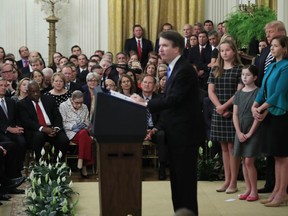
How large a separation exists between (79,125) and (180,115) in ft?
12.5

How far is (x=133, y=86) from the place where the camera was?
8.84 m

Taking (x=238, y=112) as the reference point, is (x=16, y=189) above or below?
below

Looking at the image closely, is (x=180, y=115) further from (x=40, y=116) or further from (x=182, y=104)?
(x=40, y=116)

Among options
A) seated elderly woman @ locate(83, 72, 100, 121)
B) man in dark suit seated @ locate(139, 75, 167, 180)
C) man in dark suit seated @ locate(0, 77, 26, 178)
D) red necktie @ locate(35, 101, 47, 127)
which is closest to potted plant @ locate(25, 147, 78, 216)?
man in dark suit seated @ locate(0, 77, 26, 178)

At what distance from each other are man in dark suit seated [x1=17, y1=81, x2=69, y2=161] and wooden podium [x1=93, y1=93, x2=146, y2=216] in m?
3.48

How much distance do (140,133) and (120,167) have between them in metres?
0.34

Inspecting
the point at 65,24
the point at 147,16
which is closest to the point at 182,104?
the point at 147,16

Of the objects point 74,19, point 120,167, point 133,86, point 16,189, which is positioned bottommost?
point 16,189

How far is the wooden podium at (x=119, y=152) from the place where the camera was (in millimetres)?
4812

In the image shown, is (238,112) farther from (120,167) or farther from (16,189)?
(16,189)

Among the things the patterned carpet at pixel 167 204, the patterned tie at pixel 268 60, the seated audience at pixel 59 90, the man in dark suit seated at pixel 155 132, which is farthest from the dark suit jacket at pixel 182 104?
the seated audience at pixel 59 90

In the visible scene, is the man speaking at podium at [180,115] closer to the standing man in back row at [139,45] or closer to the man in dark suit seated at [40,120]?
the man in dark suit seated at [40,120]

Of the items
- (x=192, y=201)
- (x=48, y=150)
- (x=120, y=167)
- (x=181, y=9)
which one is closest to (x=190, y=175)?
(x=192, y=201)

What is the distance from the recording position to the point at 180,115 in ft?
16.6
